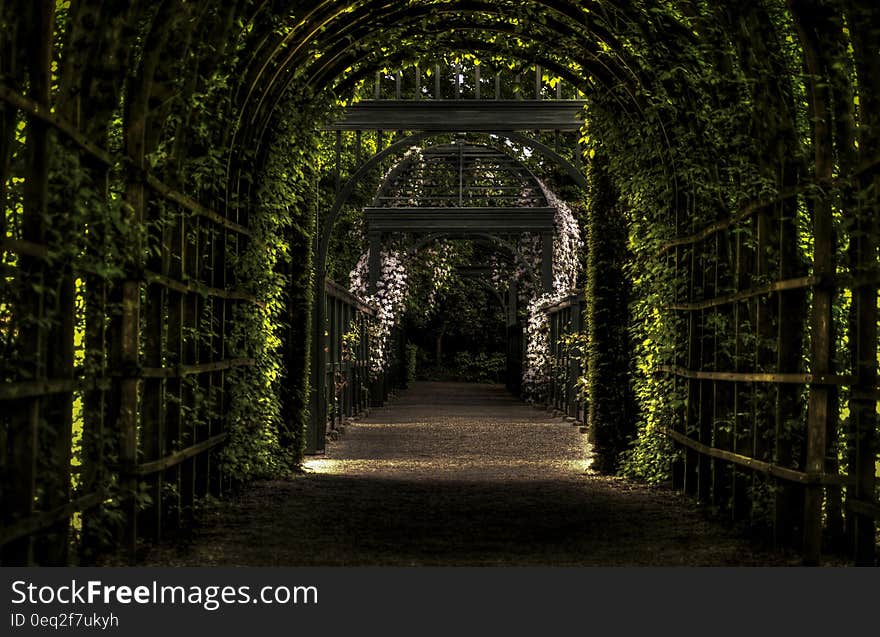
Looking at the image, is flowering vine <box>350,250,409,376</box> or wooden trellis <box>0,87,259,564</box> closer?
wooden trellis <box>0,87,259,564</box>

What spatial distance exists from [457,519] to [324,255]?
20.8ft

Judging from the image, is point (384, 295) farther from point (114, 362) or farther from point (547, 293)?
point (114, 362)

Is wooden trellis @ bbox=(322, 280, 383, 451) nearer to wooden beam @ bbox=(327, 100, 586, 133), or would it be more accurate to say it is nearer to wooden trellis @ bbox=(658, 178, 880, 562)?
wooden beam @ bbox=(327, 100, 586, 133)

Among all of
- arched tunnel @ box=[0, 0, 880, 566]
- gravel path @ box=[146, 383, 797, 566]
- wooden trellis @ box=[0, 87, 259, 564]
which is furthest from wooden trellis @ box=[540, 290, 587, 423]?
wooden trellis @ box=[0, 87, 259, 564]

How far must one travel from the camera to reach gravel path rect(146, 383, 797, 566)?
609 cm

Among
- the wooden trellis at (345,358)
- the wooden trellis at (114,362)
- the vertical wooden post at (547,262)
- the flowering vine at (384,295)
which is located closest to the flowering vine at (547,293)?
the vertical wooden post at (547,262)

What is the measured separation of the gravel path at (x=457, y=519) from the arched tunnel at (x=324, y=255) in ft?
0.24

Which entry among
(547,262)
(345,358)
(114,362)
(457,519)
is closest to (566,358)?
(345,358)

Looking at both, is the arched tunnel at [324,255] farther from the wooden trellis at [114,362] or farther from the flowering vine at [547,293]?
the flowering vine at [547,293]

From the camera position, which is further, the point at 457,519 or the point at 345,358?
the point at 345,358

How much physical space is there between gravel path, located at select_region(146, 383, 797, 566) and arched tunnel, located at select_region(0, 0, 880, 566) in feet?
0.24

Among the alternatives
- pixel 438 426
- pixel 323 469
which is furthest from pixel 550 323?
pixel 323 469

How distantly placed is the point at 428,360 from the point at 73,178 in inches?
1671

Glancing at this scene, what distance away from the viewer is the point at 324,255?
44.3 feet
